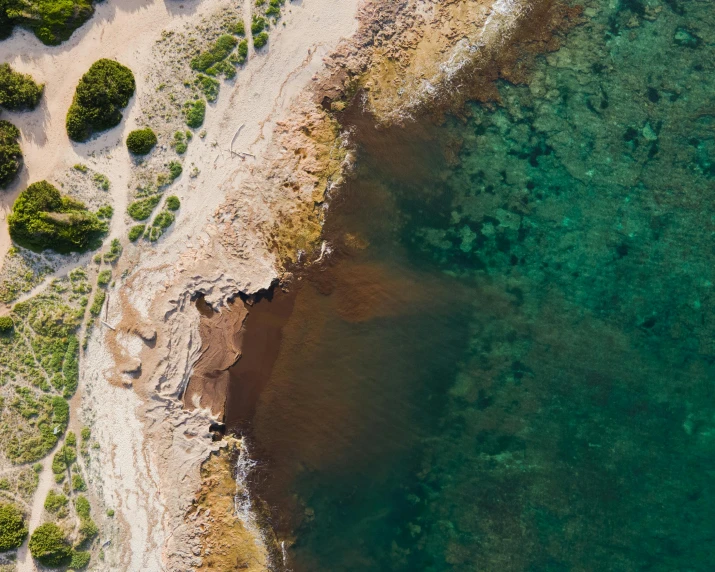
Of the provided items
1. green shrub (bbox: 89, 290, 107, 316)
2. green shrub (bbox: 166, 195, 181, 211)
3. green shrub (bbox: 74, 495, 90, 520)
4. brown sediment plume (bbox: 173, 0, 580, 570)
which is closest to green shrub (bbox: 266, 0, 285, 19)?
brown sediment plume (bbox: 173, 0, 580, 570)

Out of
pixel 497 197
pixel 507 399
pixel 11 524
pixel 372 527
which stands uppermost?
pixel 497 197

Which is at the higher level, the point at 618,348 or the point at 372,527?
the point at 618,348

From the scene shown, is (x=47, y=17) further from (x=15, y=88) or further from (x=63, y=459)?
(x=63, y=459)

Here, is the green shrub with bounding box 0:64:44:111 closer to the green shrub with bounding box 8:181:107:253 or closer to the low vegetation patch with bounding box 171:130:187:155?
the green shrub with bounding box 8:181:107:253

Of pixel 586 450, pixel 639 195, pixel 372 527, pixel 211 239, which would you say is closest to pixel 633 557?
pixel 586 450

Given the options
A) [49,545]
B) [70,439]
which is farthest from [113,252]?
[49,545]

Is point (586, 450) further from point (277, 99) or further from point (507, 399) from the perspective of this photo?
point (277, 99)
